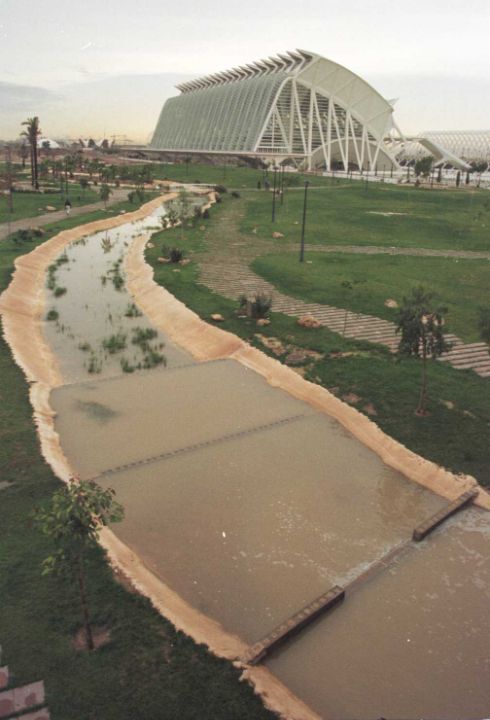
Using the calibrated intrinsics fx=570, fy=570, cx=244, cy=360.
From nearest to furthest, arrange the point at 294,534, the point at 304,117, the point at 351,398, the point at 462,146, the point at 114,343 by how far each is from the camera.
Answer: the point at 294,534 < the point at 351,398 < the point at 114,343 < the point at 304,117 < the point at 462,146

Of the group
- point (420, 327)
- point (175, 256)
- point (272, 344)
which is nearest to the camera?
point (420, 327)

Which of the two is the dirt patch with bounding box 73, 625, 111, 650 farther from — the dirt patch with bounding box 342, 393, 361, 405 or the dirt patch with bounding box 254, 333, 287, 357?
the dirt patch with bounding box 254, 333, 287, 357

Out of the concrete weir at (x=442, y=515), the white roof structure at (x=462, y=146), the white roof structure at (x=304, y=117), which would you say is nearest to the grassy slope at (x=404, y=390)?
the concrete weir at (x=442, y=515)

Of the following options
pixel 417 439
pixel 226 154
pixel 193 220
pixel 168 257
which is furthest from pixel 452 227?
pixel 226 154

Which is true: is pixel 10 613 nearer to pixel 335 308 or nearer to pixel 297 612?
pixel 297 612

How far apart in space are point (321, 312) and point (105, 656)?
54.3 feet

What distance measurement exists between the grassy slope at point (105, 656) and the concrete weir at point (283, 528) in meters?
0.33

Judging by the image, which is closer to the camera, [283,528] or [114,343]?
[283,528]

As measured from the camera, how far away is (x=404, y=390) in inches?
617

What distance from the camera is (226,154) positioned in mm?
102062

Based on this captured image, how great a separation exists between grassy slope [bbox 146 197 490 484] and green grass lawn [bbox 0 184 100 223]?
28021 millimetres

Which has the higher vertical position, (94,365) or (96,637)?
(94,365)

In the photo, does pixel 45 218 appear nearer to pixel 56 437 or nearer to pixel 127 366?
pixel 127 366

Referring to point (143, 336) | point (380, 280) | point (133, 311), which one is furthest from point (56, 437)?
point (380, 280)
